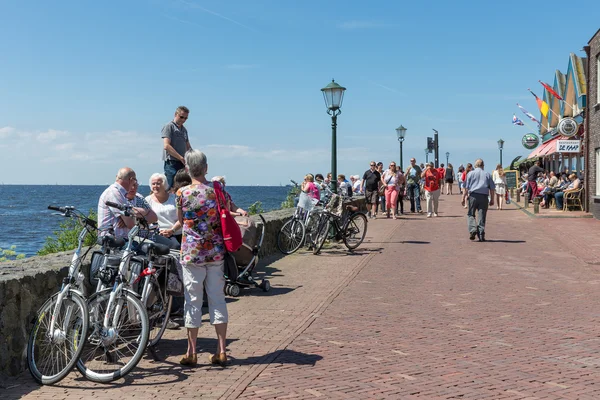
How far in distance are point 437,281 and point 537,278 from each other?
1.55 metres

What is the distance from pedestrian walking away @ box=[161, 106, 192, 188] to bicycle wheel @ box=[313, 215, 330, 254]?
4241 mm

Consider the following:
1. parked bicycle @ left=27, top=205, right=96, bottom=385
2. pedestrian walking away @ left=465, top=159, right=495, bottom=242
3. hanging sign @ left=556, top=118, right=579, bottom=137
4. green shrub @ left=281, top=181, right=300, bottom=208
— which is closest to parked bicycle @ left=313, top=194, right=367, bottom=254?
pedestrian walking away @ left=465, top=159, right=495, bottom=242

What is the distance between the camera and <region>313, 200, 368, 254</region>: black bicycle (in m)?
13.4

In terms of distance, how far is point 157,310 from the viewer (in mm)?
6145

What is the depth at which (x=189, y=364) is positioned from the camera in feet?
18.7

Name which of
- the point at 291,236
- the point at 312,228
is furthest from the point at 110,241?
the point at 312,228

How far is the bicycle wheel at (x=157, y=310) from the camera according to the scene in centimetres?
603

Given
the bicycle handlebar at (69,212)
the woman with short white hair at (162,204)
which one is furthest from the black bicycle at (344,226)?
the bicycle handlebar at (69,212)

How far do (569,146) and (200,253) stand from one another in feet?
80.7

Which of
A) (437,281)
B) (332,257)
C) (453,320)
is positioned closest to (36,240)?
(332,257)

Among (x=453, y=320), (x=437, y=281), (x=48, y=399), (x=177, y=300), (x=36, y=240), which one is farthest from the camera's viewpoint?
(x=36, y=240)

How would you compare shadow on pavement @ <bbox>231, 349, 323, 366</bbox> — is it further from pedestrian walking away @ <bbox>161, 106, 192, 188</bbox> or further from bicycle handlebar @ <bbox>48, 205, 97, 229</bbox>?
pedestrian walking away @ <bbox>161, 106, 192, 188</bbox>

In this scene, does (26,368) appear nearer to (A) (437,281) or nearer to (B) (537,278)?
(A) (437,281)

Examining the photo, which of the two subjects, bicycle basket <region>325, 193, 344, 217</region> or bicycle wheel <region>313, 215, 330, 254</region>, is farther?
bicycle basket <region>325, 193, 344, 217</region>
